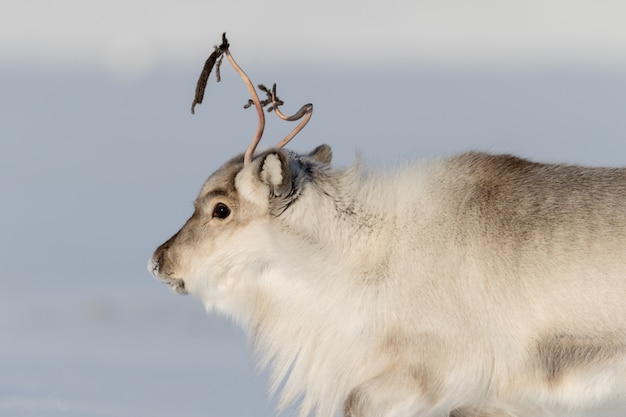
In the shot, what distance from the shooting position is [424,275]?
753 cm

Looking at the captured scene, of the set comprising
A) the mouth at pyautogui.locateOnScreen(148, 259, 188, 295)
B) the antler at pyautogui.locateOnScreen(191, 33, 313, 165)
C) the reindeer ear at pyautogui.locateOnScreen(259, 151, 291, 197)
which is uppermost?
the antler at pyautogui.locateOnScreen(191, 33, 313, 165)

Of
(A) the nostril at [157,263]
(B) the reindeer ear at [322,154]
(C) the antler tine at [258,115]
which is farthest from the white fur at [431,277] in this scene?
(B) the reindeer ear at [322,154]

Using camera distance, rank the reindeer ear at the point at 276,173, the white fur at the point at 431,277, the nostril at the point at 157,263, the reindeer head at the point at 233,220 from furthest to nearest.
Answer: the nostril at the point at 157,263, the reindeer head at the point at 233,220, the reindeer ear at the point at 276,173, the white fur at the point at 431,277

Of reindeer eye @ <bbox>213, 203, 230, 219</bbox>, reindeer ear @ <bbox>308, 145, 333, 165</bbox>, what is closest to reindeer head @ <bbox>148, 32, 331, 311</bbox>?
reindeer eye @ <bbox>213, 203, 230, 219</bbox>

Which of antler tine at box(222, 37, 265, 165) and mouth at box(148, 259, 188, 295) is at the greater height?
antler tine at box(222, 37, 265, 165)

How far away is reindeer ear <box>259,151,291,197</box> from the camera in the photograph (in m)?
7.61

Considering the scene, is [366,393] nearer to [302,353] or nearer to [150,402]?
[302,353]

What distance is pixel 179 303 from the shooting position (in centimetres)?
1332

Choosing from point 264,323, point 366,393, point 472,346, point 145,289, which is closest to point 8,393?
point 264,323

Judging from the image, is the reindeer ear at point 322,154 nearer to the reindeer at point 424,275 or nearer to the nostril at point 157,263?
Result: the reindeer at point 424,275

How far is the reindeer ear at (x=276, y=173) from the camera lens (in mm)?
7613

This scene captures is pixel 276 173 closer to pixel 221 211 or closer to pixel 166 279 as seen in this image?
pixel 221 211

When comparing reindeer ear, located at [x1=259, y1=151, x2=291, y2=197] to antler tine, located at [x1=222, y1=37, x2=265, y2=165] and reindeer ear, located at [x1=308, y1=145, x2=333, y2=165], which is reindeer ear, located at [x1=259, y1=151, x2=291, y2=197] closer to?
antler tine, located at [x1=222, y1=37, x2=265, y2=165]

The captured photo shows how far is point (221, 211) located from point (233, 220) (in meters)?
0.10
